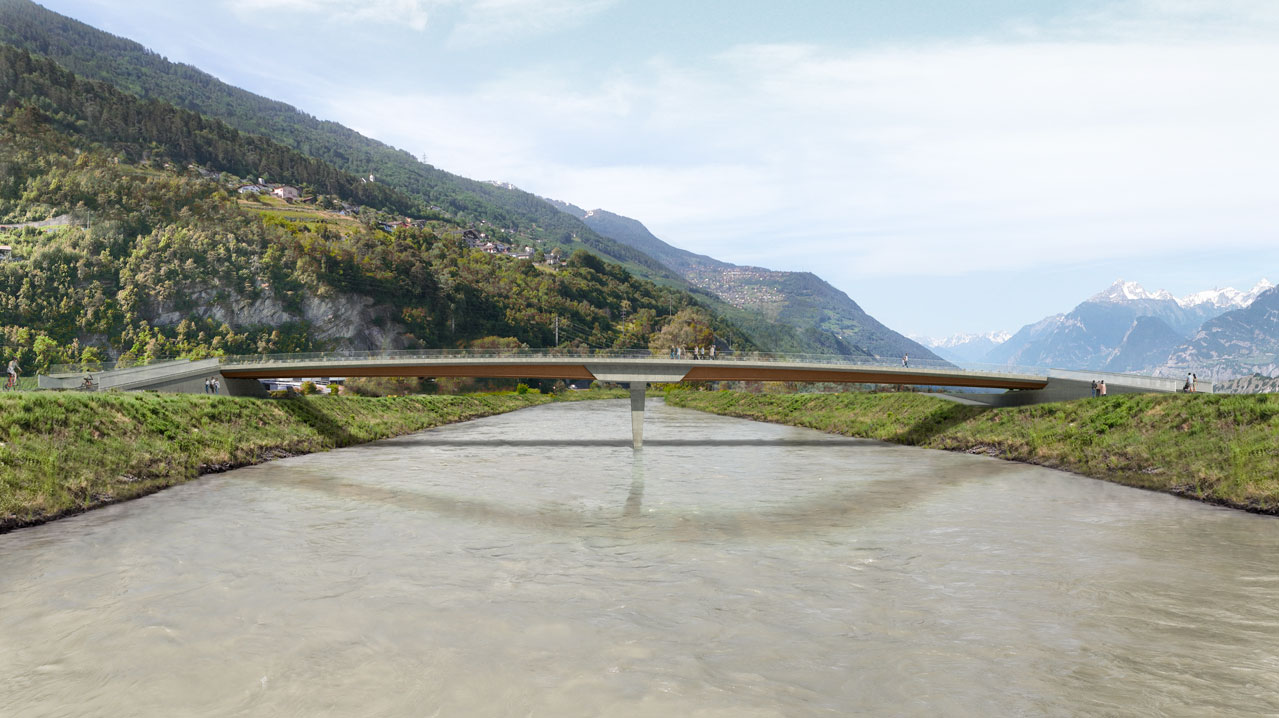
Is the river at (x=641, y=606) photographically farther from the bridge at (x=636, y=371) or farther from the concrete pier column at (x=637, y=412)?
→ the bridge at (x=636, y=371)

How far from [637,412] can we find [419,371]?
56.4 ft

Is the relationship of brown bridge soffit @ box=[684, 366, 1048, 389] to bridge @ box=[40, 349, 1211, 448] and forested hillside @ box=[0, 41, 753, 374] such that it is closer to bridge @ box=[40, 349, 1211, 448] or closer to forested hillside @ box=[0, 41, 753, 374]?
bridge @ box=[40, 349, 1211, 448]

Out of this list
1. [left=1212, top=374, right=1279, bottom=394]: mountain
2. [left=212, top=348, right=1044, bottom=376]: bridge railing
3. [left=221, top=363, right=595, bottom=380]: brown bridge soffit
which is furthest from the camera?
[left=212, top=348, right=1044, bottom=376]: bridge railing

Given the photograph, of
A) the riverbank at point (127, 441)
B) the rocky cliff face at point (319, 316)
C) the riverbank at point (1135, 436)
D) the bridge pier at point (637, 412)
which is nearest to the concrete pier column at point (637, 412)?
the bridge pier at point (637, 412)

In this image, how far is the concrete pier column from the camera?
53.6 meters

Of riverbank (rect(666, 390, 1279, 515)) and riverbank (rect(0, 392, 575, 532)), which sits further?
riverbank (rect(666, 390, 1279, 515))

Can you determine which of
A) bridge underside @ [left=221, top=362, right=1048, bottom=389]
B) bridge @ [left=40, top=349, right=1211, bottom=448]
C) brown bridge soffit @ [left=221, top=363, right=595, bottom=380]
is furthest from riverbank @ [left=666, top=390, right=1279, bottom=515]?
brown bridge soffit @ [left=221, top=363, right=595, bottom=380]

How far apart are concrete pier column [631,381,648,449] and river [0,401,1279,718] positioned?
21.6 meters

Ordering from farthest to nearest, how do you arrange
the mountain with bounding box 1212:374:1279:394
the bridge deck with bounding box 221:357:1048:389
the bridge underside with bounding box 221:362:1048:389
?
1. the bridge underside with bounding box 221:362:1048:389
2. the bridge deck with bounding box 221:357:1048:389
3. the mountain with bounding box 1212:374:1279:394

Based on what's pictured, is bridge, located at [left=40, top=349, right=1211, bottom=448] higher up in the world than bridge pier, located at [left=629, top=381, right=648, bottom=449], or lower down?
higher up

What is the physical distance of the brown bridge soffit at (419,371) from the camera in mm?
55469

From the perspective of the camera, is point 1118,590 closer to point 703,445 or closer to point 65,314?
point 703,445

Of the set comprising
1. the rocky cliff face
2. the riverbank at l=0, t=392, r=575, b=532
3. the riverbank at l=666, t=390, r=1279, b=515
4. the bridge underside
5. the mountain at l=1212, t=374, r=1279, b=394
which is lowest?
the riverbank at l=0, t=392, r=575, b=532

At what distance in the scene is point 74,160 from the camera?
6156 inches
